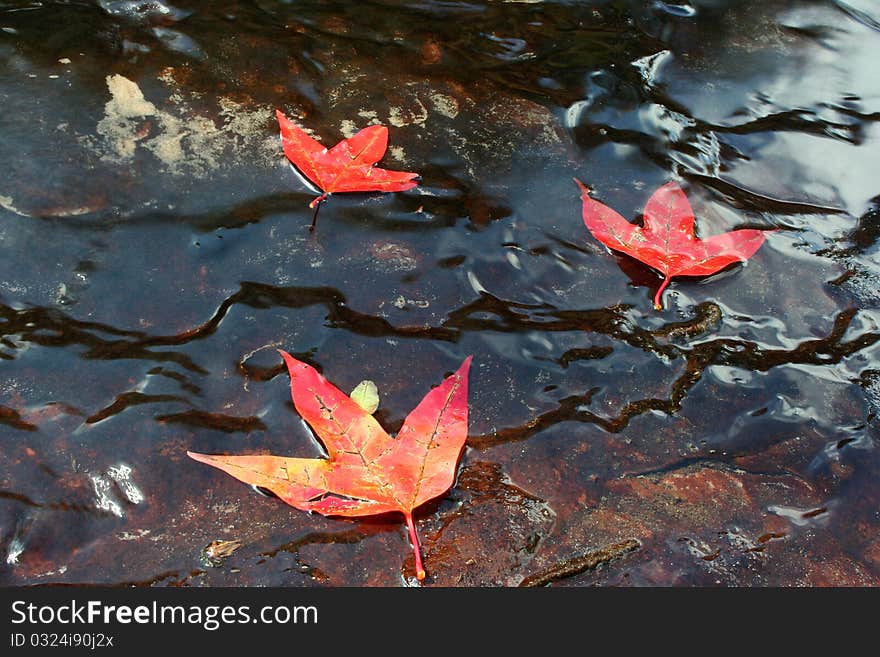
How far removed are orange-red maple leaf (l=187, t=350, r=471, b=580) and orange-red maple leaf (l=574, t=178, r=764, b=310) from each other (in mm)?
690

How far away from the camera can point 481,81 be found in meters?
2.57

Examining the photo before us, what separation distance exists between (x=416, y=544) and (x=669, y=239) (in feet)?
3.58

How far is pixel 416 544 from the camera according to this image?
1.52 m

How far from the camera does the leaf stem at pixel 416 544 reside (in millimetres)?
1508

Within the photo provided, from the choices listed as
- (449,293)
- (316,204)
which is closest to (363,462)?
(449,293)

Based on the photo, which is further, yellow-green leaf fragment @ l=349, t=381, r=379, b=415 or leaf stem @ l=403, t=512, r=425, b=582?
yellow-green leaf fragment @ l=349, t=381, r=379, b=415

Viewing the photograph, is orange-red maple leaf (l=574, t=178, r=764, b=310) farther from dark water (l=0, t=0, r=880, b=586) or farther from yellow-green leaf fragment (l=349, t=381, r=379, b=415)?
yellow-green leaf fragment (l=349, t=381, r=379, b=415)

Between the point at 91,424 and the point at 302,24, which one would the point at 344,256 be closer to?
the point at 91,424

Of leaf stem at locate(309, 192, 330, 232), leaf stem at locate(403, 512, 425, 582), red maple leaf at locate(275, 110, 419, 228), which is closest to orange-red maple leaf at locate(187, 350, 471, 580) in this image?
leaf stem at locate(403, 512, 425, 582)

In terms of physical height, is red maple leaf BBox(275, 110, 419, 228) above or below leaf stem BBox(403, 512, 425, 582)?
above

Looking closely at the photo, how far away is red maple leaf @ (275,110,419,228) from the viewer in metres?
2.20

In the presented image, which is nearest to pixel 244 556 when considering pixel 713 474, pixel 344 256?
pixel 344 256

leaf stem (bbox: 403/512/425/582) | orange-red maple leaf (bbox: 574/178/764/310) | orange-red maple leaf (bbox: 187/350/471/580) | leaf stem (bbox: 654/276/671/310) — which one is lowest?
leaf stem (bbox: 403/512/425/582)

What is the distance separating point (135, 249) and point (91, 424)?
500 millimetres
